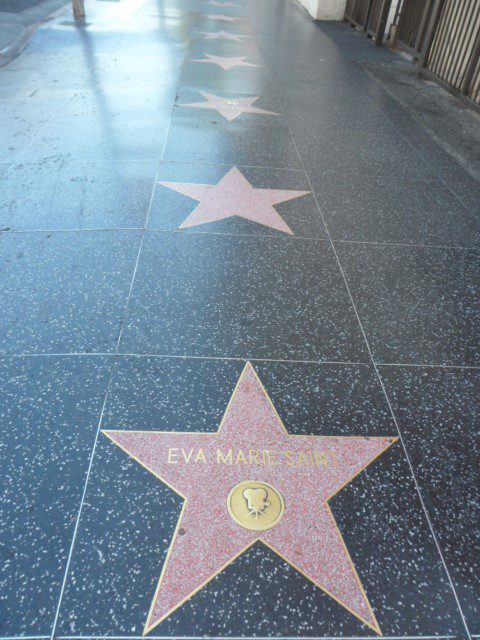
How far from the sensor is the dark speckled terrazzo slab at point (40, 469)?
1.14 m

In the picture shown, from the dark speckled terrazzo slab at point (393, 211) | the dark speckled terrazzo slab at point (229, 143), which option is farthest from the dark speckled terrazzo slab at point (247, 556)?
the dark speckled terrazzo slab at point (229, 143)

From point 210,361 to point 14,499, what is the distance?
2.62 ft

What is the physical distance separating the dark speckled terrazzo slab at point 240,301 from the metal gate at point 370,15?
21.1 feet

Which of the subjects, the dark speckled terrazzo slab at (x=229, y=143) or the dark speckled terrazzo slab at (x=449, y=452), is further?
the dark speckled terrazzo slab at (x=229, y=143)

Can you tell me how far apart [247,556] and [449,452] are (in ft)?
2.52

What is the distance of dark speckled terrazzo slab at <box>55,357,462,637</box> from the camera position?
3.64 feet

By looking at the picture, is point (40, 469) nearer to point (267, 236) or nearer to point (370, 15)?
point (267, 236)

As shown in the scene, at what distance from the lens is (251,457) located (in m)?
1.45

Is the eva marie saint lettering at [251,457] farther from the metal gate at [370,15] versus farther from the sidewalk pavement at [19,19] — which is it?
the metal gate at [370,15]

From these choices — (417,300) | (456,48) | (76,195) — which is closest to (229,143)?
(76,195)

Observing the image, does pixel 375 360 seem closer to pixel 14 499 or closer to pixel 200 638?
pixel 200 638

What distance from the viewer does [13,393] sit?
5.33 ft

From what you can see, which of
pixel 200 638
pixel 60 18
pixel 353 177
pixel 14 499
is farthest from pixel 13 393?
pixel 60 18

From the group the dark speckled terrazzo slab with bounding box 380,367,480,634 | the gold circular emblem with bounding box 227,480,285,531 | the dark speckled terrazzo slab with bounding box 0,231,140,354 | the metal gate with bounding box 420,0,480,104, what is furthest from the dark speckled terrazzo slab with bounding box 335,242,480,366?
the metal gate with bounding box 420,0,480,104
